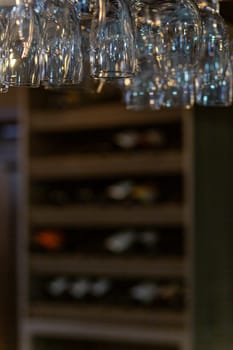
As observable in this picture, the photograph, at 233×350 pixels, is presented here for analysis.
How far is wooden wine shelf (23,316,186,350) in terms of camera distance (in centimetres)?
359

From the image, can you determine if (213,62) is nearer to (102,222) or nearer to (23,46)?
(23,46)

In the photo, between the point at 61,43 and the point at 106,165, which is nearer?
the point at 61,43

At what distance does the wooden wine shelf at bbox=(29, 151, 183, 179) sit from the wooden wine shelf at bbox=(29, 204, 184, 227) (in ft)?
0.60

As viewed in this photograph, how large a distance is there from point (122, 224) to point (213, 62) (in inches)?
84.3

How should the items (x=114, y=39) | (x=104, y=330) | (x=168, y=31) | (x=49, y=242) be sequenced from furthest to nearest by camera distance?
(x=49, y=242)
(x=104, y=330)
(x=168, y=31)
(x=114, y=39)

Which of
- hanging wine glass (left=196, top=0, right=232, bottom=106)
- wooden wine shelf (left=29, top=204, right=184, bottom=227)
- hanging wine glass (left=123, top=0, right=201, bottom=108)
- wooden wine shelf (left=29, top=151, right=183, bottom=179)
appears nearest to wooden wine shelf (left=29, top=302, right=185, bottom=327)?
wooden wine shelf (left=29, top=204, right=184, bottom=227)

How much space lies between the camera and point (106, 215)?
3787 mm

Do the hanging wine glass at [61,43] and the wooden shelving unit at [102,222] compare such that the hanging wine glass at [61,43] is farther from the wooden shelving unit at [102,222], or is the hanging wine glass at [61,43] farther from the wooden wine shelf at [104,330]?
the wooden wine shelf at [104,330]

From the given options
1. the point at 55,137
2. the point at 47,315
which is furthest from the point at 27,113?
the point at 47,315

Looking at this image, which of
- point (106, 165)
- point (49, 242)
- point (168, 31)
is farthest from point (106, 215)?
point (168, 31)

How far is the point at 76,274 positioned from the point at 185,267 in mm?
640

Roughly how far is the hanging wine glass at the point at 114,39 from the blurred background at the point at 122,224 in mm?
2148

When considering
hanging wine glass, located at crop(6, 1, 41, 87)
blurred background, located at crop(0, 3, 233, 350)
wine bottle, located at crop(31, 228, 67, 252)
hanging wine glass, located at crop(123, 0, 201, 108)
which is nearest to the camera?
hanging wine glass, located at crop(6, 1, 41, 87)

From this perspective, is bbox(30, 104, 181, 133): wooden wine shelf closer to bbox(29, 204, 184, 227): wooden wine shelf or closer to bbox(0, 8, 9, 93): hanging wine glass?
bbox(29, 204, 184, 227): wooden wine shelf
